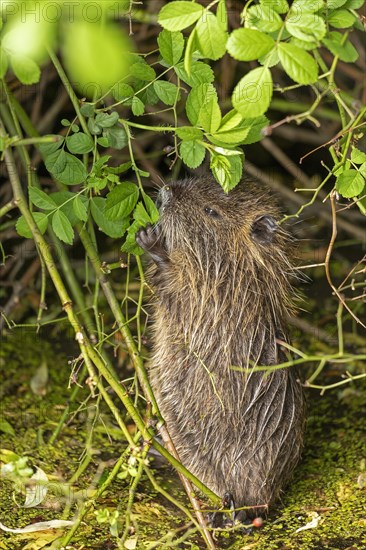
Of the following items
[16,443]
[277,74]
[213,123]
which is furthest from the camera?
[277,74]

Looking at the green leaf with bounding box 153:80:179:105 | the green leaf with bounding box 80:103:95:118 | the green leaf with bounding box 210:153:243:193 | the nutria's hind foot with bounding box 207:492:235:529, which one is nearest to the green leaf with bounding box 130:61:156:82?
the green leaf with bounding box 153:80:179:105

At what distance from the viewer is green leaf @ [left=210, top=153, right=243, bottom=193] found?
2125mm

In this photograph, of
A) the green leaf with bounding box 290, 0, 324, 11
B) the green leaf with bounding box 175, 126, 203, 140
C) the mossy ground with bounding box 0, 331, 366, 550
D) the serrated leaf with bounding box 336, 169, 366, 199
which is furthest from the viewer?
the mossy ground with bounding box 0, 331, 366, 550

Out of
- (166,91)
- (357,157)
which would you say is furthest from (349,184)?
(166,91)

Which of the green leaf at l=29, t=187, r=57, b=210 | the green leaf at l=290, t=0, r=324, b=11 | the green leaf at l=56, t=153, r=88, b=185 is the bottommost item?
the green leaf at l=29, t=187, r=57, b=210

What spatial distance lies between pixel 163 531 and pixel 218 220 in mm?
929

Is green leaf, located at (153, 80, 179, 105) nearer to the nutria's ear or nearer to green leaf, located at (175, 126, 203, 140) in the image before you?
green leaf, located at (175, 126, 203, 140)

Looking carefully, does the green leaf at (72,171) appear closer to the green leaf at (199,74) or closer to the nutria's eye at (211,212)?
the green leaf at (199,74)

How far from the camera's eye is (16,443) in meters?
2.97

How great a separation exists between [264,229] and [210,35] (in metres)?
1.03

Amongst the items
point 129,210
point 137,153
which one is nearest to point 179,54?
point 129,210

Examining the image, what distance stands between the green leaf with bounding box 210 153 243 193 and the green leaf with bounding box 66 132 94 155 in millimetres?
347

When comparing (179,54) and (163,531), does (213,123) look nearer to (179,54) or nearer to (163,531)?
(179,54)

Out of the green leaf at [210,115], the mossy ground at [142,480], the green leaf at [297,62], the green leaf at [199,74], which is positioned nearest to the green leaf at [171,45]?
the green leaf at [199,74]
